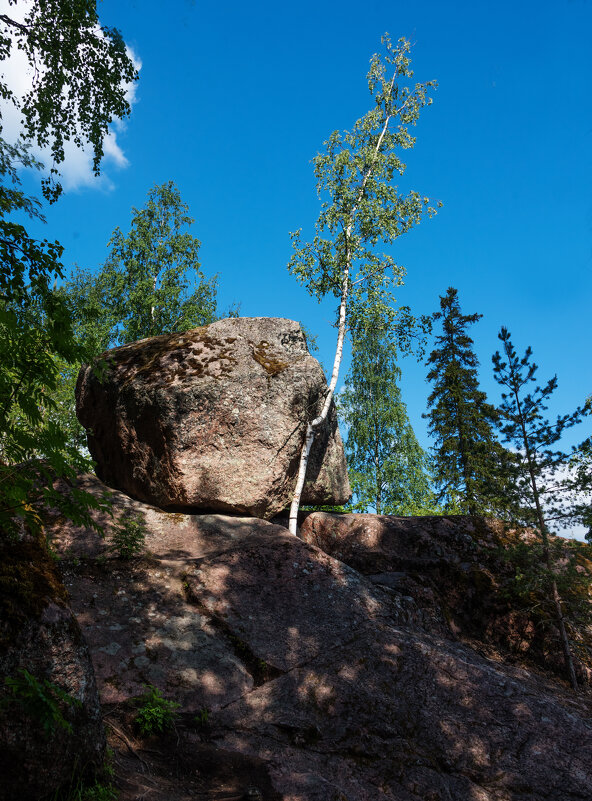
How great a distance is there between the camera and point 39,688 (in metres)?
3.71

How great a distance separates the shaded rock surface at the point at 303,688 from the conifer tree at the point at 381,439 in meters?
17.5

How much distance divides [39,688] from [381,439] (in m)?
25.1

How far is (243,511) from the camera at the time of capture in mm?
11086

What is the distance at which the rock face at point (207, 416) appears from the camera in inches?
426

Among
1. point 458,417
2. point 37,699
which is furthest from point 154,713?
point 458,417

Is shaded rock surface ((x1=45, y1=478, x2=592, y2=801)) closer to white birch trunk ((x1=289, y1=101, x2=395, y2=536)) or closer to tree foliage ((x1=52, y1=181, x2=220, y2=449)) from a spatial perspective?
white birch trunk ((x1=289, y1=101, x2=395, y2=536))

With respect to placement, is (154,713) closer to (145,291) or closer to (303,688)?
(303,688)

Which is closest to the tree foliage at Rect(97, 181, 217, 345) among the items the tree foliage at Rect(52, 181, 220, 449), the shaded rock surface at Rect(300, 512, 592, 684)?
the tree foliage at Rect(52, 181, 220, 449)

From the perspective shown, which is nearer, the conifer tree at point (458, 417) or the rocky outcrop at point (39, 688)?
the rocky outcrop at point (39, 688)

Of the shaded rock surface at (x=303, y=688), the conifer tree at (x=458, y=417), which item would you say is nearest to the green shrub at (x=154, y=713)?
the shaded rock surface at (x=303, y=688)

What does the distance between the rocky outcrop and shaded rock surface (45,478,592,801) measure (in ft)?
2.37

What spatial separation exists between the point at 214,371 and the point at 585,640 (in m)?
9.95

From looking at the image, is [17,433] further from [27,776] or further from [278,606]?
[278,606]

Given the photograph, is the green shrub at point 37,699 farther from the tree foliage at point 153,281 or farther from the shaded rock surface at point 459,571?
the tree foliage at point 153,281
